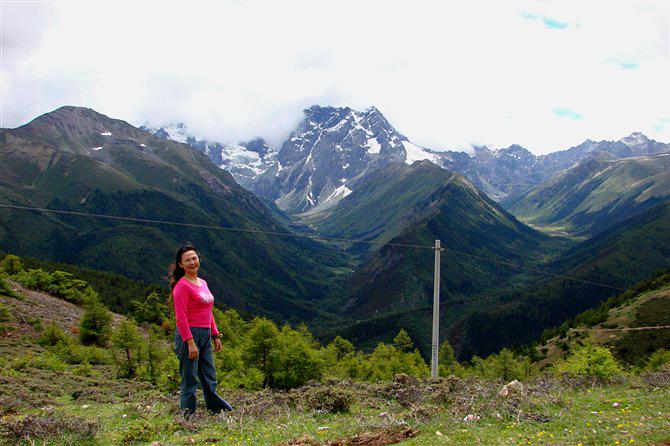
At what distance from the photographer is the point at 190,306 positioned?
1180 centimetres

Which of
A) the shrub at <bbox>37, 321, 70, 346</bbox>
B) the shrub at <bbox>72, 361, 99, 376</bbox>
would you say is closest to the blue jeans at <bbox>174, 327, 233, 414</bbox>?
the shrub at <bbox>72, 361, 99, 376</bbox>

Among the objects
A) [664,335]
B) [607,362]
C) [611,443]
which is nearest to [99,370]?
[611,443]

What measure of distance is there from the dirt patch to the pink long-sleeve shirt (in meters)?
4.08

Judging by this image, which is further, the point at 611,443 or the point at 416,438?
the point at 416,438

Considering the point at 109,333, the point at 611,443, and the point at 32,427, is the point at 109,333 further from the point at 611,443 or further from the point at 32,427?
the point at 611,443

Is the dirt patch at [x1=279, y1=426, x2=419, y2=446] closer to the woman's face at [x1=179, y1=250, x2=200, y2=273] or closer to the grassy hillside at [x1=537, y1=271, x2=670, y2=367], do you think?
the woman's face at [x1=179, y1=250, x2=200, y2=273]

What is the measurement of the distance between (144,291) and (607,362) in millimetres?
91720

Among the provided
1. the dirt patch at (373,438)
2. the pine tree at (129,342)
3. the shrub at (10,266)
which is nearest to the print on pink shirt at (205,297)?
the dirt patch at (373,438)

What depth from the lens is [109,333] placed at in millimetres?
44656

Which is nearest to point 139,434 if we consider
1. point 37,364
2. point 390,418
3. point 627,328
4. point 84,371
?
point 390,418

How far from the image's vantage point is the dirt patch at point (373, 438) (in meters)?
9.49

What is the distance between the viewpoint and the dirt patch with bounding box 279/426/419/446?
9.49 metres

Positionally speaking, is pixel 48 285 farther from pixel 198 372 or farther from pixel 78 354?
pixel 198 372

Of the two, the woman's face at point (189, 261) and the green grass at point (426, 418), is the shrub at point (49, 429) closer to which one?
the green grass at point (426, 418)
